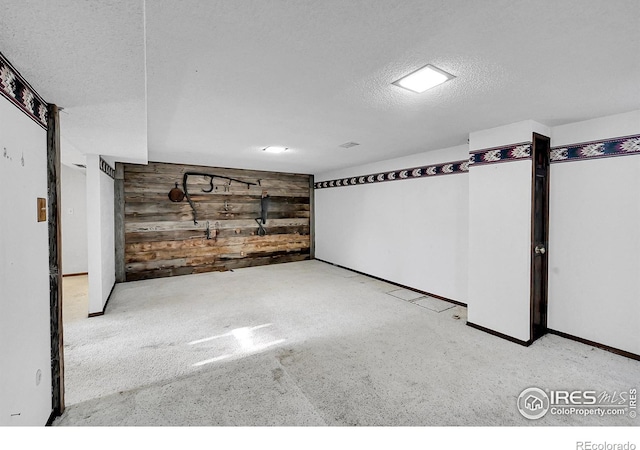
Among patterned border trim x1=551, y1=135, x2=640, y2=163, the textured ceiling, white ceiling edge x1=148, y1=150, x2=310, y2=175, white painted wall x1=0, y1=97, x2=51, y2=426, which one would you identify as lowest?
white painted wall x1=0, y1=97, x2=51, y2=426

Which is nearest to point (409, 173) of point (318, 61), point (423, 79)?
point (423, 79)

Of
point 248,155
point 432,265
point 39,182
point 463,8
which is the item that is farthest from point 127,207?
point 463,8

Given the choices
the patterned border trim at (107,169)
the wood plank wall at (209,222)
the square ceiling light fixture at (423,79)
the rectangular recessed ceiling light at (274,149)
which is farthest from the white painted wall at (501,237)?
the patterned border trim at (107,169)

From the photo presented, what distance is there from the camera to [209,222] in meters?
5.93

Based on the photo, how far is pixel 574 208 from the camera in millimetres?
2914

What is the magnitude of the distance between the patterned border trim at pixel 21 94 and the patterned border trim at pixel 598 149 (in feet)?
13.6

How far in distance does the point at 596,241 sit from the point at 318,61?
9.78 feet

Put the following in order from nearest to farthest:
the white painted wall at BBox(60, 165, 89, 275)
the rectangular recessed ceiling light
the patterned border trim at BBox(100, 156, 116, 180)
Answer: the patterned border trim at BBox(100, 156, 116, 180) → the rectangular recessed ceiling light → the white painted wall at BBox(60, 165, 89, 275)

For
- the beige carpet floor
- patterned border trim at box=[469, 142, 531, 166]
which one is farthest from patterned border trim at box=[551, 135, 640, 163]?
the beige carpet floor

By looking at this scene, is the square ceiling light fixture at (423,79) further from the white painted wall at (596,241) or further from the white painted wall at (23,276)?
the white painted wall at (23,276)

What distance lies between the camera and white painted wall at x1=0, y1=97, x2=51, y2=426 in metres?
1.37

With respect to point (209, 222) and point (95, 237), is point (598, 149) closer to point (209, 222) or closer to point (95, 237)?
point (95, 237)

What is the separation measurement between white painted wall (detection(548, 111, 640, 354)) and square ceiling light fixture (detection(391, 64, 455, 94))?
187cm

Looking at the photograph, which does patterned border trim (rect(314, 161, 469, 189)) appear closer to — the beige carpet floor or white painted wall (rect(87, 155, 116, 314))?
the beige carpet floor
